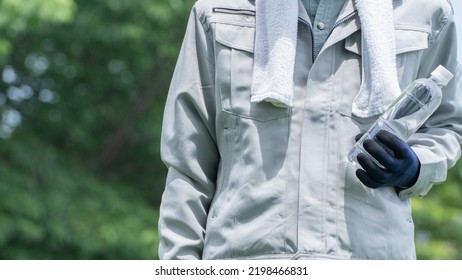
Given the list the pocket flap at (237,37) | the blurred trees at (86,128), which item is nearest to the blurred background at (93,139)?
the blurred trees at (86,128)

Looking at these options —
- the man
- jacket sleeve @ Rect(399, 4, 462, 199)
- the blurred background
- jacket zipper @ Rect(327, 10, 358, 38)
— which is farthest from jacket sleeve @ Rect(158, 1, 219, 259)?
the blurred background

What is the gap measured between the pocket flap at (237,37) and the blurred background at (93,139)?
6.56 metres

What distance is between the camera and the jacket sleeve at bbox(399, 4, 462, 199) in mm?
2805

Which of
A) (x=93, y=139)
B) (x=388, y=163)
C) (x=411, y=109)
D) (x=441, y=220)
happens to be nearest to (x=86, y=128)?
(x=93, y=139)

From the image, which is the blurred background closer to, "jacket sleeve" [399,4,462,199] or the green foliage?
the green foliage

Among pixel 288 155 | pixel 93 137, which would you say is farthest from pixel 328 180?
pixel 93 137

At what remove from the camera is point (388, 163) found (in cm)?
267

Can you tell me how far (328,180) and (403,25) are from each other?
45 centimetres

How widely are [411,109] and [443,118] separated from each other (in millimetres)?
142

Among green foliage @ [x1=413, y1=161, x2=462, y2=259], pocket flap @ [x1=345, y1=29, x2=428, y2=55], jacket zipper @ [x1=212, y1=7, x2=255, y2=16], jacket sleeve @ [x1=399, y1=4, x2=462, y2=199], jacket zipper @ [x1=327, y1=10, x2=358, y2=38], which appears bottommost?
green foliage @ [x1=413, y1=161, x2=462, y2=259]

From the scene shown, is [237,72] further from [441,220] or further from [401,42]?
[441,220]

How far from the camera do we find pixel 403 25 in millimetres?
2781

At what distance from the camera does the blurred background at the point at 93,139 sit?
10172 millimetres

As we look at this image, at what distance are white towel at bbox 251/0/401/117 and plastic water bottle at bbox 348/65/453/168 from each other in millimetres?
37
